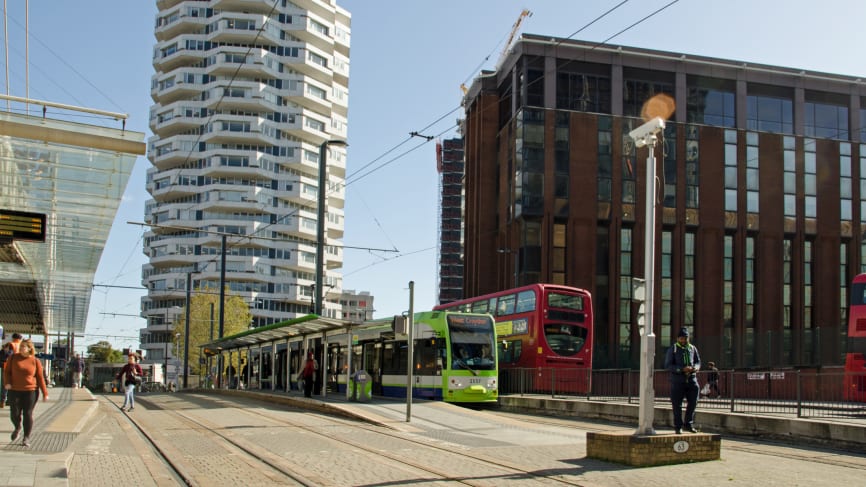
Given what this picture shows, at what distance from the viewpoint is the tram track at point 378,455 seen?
35.8 feet

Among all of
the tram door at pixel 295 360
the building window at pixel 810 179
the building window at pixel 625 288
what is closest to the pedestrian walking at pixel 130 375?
the tram door at pixel 295 360

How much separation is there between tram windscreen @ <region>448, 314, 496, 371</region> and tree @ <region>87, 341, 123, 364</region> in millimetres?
112814

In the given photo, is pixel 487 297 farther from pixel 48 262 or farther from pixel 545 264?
pixel 545 264

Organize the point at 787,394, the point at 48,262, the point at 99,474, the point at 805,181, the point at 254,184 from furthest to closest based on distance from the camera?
the point at 254,184, the point at 805,181, the point at 48,262, the point at 787,394, the point at 99,474

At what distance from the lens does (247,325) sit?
2960 inches

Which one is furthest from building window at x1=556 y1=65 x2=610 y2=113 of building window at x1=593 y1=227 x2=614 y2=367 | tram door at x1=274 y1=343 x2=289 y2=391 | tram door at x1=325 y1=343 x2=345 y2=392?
tram door at x1=325 y1=343 x2=345 y2=392

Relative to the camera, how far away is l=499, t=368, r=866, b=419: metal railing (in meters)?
18.1

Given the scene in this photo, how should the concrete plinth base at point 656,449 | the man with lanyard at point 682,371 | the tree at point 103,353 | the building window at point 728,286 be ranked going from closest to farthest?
the concrete plinth base at point 656,449 < the man with lanyard at point 682,371 < the building window at point 728,286 < the tree at point 103,353

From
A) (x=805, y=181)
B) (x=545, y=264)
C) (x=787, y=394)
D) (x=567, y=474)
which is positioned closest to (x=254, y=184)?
(x=545, y=264)

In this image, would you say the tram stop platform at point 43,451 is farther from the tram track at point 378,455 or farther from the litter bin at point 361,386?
the litter bin at point 361,386

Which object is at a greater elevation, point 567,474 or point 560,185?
point 560,185

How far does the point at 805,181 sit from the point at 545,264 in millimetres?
19722

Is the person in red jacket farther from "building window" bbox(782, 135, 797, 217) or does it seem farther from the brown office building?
"building window" bbox(782, 135, 797, 217)

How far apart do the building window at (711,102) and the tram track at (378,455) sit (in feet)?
155
